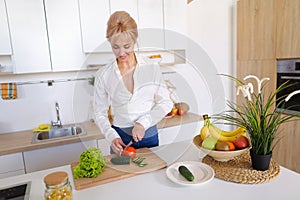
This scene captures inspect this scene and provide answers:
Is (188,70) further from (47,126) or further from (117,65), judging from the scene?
(47,126)

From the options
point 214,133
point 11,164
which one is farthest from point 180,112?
point 11,164

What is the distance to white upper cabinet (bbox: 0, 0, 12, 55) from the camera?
1486 mm

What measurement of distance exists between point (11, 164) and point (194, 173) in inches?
50.0

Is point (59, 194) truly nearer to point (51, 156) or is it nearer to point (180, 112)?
point (51, 156)

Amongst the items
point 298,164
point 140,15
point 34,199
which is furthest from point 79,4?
point 298,164

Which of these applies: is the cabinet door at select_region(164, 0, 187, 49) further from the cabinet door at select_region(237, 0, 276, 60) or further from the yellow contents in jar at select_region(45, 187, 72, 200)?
the yellow contents in jar at select_region(45, 187, 72, 200)

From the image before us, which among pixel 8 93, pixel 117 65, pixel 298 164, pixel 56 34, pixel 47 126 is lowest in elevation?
pixel 298 164

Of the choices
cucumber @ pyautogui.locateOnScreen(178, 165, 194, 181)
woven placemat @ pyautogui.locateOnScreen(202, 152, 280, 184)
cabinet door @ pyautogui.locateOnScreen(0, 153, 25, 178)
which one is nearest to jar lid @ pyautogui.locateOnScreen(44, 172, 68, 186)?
cucumber @ pyautogui.locateOnScreen(178, 165, 194, 181)

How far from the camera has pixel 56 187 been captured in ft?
2.09

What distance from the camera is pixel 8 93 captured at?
5.55ft

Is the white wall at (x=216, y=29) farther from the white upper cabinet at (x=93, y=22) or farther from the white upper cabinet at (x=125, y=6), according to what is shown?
the white upper cabinet at (x=93, y=22)

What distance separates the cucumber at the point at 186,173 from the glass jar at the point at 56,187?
420mm

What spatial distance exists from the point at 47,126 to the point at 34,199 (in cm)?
120

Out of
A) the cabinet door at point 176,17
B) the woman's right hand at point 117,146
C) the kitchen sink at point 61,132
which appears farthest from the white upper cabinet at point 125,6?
the woman's right hand at point 117,146
